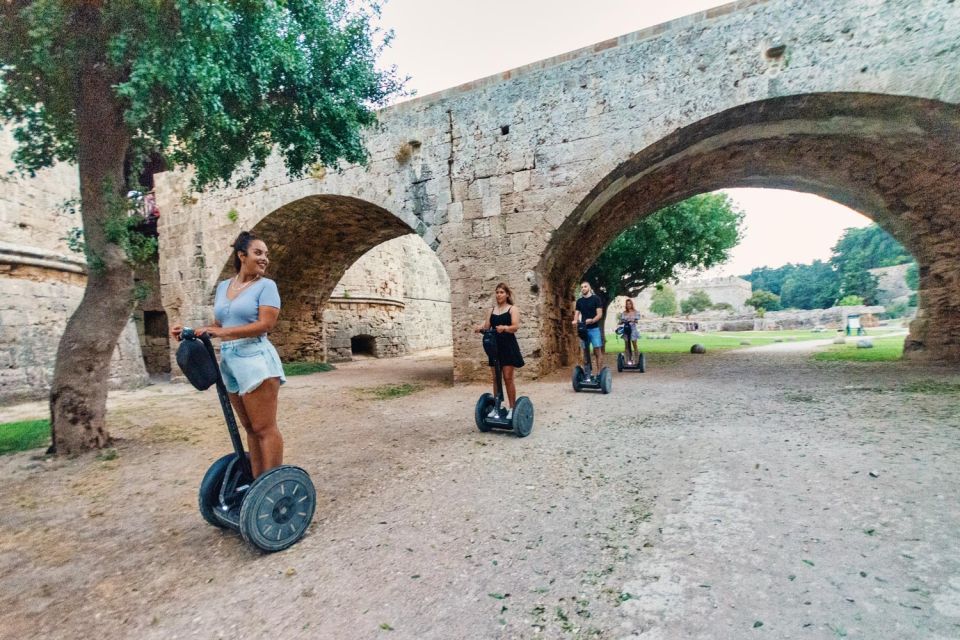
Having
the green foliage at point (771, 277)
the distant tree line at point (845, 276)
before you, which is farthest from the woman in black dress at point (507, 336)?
the green foliage at point (771, 277)

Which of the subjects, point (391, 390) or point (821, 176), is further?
point (821, 176)

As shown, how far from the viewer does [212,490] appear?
96.5 inches

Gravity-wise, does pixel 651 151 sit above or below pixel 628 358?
above

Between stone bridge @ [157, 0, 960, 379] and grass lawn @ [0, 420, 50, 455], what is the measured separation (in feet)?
17.9

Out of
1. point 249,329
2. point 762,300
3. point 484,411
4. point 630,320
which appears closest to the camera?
point 249,329

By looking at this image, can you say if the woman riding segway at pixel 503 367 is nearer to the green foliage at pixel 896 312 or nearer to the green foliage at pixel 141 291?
the green foliage at pixel 141 291

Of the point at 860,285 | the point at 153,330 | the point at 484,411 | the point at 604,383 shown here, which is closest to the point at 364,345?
the point at 153,330

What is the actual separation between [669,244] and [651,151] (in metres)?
7.77

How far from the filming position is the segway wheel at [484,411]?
14.6 feet

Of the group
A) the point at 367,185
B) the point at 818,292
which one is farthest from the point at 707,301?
the point at 367,185

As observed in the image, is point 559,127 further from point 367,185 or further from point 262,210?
point 262,210

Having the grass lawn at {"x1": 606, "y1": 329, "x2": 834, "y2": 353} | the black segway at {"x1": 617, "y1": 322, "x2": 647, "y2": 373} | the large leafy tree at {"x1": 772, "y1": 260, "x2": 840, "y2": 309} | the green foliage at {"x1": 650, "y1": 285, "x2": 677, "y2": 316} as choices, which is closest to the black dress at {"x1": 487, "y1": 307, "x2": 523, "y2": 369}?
the black segway at {"x1": 617, "y1": 322, "x2": 647, "y2": 373}

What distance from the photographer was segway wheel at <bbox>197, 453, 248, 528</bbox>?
2430mm

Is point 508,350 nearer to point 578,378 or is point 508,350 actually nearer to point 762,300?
point 578,378
